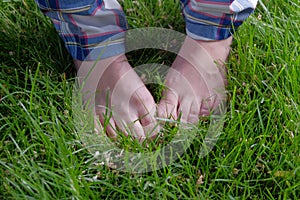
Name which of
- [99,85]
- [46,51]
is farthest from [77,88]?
[46,51]

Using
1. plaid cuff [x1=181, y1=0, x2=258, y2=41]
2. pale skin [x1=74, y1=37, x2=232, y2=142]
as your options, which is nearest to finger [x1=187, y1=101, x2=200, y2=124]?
pale skin [x1=74, y1=37, x2=232, y2=142]

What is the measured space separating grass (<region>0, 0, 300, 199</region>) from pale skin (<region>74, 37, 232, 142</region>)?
65 mm

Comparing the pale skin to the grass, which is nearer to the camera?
the grass

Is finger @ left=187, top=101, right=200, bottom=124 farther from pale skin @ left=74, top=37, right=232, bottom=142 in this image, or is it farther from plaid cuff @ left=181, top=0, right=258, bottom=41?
plaid cuff @ left=181, top=0, right=258, bottom=41

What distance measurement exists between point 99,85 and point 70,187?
368mm

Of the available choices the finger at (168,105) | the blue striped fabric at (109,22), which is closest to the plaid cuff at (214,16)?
the blue striped fabric at (109,22)

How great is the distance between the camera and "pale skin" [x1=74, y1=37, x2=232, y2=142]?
4.07 ft

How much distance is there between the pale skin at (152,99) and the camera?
124 cm

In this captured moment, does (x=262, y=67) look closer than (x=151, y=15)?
Yes

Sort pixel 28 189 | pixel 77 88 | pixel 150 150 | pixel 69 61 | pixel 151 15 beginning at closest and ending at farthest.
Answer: pixel 28 189 → pixel 150 150 → pixel 77 88 → pixel 69 61 → pixel 151 15

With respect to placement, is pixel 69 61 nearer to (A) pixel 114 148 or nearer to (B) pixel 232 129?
(A) pixel 114 148

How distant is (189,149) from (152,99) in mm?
197

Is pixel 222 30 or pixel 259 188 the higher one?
pixel 222 30

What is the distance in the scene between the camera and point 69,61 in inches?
55.1
